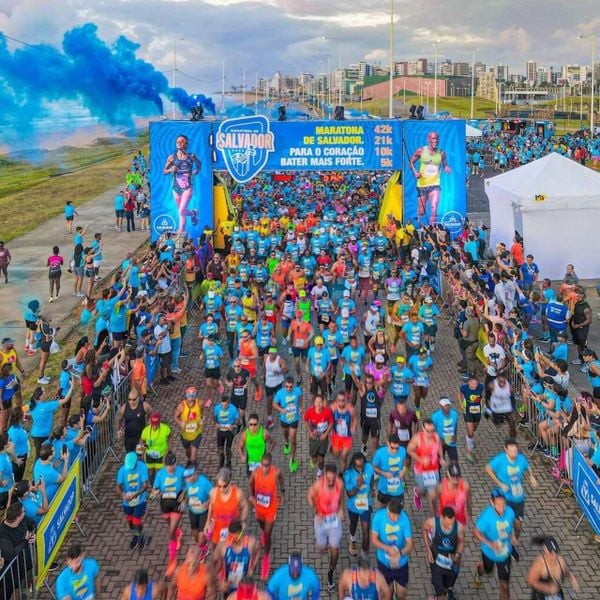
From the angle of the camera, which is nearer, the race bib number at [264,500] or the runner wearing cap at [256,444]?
the race bib number at [264,500]

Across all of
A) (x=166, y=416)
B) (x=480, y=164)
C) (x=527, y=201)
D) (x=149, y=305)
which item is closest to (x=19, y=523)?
(x=166, y=416)

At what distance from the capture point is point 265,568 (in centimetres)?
749

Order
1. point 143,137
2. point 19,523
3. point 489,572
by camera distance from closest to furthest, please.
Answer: point 19,523, point 489,572, point 143,137

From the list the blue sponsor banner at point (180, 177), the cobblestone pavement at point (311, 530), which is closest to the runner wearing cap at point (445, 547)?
the cobblestone pavement at point (311, 530)

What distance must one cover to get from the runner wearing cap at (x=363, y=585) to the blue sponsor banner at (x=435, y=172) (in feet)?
63.6

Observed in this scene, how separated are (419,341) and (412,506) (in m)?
3.95

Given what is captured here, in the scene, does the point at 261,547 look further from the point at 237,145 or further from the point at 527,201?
the point at 237,145

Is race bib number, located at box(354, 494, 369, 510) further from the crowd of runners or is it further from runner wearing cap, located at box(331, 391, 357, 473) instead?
runner wearing cap, located at box(331, 391, 357, 473)

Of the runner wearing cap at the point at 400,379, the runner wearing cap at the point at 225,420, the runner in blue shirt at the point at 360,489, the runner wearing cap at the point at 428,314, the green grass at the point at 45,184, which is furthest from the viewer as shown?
the green grass at the point at 45,184

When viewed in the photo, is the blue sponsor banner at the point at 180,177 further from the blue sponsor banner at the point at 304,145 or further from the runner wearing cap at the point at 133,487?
the runner wearing cap at the point at 133,487

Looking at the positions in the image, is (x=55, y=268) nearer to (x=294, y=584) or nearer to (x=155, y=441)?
(x=155, y=441)

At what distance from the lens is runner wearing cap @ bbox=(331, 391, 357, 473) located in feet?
29.0

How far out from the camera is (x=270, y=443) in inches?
329

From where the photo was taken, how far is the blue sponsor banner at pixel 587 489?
313 inches
